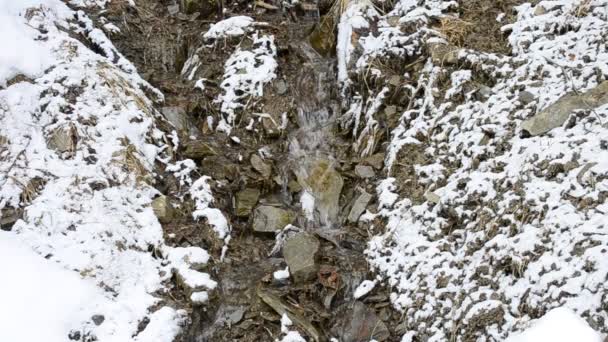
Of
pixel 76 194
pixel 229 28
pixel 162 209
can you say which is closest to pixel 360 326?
pixel 162 209

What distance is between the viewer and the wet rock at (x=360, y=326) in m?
4.47

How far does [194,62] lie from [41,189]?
2658 mm

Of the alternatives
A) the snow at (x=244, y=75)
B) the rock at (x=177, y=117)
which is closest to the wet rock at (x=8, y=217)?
the rock at (x=177, y=117)

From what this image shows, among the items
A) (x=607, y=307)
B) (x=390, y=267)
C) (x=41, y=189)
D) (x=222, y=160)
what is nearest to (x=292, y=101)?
(x=222, y=160)

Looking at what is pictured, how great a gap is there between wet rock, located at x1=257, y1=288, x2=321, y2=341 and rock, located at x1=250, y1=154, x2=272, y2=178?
1.42 metres

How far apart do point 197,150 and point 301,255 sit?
68.8 inches

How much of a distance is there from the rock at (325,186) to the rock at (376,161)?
370 millimetres

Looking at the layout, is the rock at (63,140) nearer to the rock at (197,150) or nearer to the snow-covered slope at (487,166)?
the rock at (197,150)

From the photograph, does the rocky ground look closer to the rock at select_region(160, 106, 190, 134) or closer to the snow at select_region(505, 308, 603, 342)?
the rock at select_region(160, 106, 190, 134)

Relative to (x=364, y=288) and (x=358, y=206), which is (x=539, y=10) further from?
(x=364, y=288)

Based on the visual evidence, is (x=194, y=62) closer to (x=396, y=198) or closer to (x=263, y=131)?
(x=263, y=131)

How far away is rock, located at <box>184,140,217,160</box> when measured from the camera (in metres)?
5.68

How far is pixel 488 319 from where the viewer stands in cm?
379

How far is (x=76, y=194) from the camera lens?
478 cm
